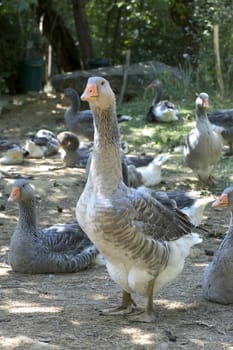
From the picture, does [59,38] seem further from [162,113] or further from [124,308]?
[124,308]

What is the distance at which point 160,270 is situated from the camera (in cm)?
523

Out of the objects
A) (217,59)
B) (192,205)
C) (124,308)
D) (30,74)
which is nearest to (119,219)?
(124,308)

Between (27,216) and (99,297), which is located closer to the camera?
(99,297)

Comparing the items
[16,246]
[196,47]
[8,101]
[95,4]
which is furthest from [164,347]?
[95,4]

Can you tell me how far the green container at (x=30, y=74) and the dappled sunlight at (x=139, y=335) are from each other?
1534cm

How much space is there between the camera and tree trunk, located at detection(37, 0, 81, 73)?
2078 centimetres

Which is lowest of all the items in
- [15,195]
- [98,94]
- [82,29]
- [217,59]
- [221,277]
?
[221,277]

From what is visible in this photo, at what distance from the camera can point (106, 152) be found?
5008 mm

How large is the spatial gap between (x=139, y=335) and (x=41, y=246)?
2.33 m

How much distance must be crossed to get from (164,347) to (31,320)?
3.61 ft

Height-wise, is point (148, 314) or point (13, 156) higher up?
point (13, 156)

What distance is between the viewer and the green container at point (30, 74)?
19750 mm

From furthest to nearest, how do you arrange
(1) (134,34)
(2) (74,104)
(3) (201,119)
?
1. (1) (134,34)
2. (2) (74,104)
3. (3) (201,119)

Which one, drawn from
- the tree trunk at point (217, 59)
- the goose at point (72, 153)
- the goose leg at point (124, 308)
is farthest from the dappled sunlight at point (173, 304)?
the tree trunk at point (217, 59)
